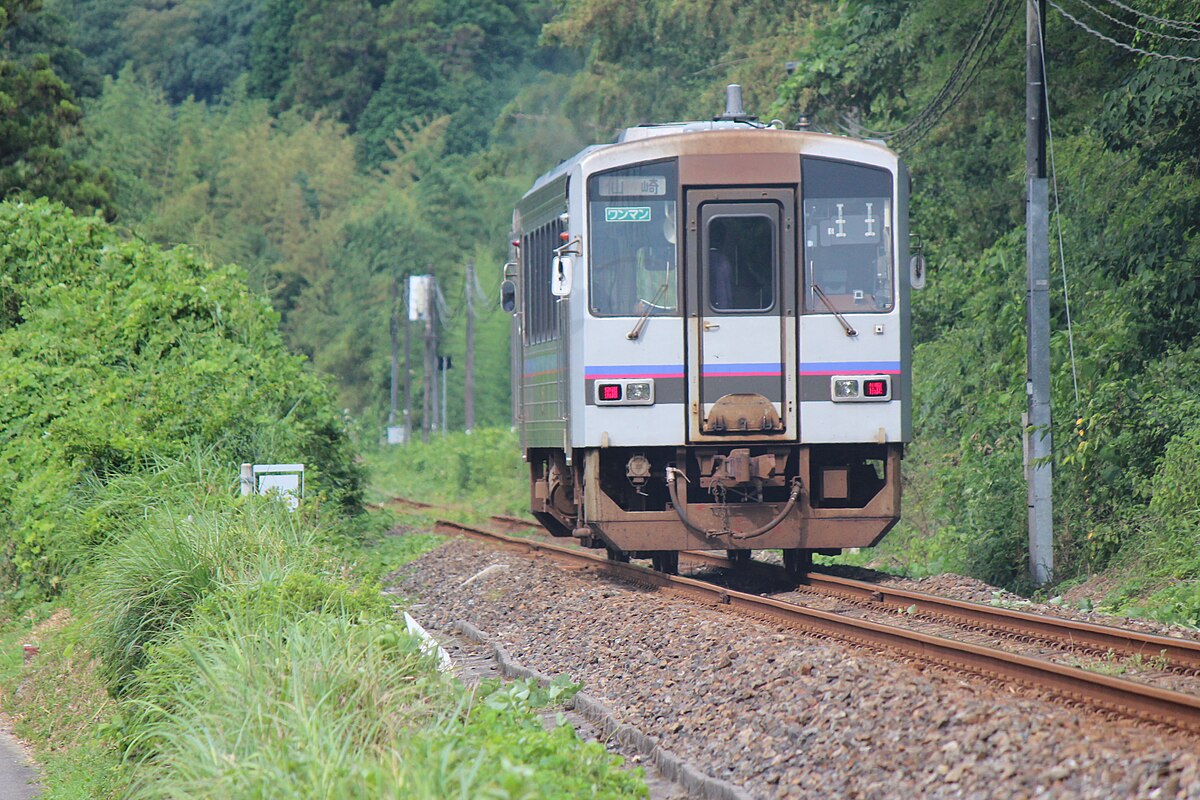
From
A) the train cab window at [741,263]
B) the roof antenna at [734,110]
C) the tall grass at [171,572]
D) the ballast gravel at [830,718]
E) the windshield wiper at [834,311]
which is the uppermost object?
the roof antenna at [734,110]

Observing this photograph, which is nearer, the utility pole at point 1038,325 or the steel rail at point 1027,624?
the steel rail at point 1027,624

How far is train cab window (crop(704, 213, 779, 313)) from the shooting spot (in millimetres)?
12070

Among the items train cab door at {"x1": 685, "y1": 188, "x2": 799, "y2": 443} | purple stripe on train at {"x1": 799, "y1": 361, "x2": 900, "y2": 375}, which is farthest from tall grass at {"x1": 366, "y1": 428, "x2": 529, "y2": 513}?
purple stripe on train at {"x1": 799, "y1": 361, "x2": 900, "y2": 375}

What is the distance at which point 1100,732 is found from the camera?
245 inches

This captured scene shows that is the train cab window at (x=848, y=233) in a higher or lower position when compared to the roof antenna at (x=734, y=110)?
lower

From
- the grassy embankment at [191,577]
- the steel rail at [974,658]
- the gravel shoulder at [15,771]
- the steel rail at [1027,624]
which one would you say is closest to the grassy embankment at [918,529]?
the steel rail at [1027,624]

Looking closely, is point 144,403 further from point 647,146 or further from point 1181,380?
point 1181,380

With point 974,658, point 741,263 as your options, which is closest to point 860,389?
point 741,263

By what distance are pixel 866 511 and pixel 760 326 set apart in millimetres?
1726

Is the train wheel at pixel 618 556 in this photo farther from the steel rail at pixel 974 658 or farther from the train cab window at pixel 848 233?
the train cab window at pixel 848 233

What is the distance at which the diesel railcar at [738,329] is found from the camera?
12.0 metres

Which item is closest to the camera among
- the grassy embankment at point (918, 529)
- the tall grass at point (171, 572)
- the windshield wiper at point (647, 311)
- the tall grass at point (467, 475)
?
the tall grass at point (171, 572)

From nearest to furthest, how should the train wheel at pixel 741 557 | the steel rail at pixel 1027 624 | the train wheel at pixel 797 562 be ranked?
the steel rail at pixel 1027 624 < the train wheel at pixel 797 562 < the train wheel at pixel 741 557

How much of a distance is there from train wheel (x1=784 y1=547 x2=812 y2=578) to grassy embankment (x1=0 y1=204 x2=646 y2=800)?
3.63 metres
